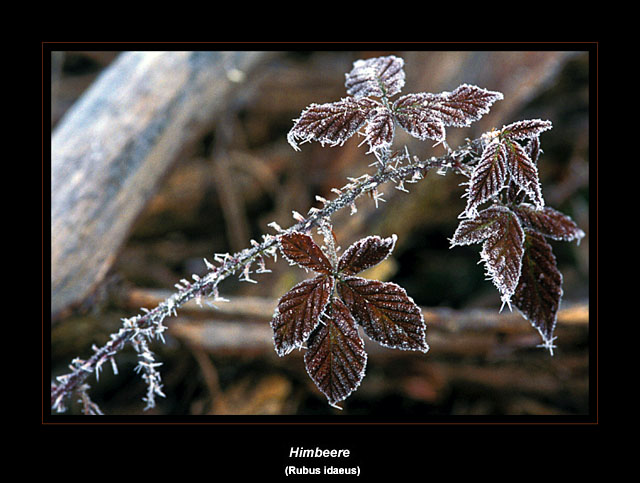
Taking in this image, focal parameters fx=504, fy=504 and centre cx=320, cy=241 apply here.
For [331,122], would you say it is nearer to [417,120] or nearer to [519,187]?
[417,120]

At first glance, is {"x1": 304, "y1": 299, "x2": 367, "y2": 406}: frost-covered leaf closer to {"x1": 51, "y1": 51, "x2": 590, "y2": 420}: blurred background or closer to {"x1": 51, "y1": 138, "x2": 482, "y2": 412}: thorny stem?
{"x1": 51, "y1": 138, "x2": 482, "y2": 412}: thorny stem

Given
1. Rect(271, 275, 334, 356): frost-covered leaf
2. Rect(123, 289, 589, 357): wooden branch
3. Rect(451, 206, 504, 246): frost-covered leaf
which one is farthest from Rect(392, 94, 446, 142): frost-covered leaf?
Rect(123, 289, 589, 357): wooden branch

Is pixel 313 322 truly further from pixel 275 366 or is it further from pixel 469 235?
pixel 275 366

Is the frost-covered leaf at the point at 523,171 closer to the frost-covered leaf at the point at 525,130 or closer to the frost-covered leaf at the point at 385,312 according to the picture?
the frost-covered leaf at the point at 525,130

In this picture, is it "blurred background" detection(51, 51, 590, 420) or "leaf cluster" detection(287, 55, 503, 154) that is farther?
"blurred background" detection(51, 51, 590, 420)

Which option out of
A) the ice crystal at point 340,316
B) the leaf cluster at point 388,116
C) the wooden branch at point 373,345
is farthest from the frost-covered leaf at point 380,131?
the wooden branch at point 373,345

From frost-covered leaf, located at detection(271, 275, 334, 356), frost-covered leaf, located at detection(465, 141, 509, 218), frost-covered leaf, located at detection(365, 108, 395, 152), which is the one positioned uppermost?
frost-covered leaf, located at detection(365, 108, 395, 152)

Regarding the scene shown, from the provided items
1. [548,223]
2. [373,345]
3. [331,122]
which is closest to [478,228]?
[548,223]
